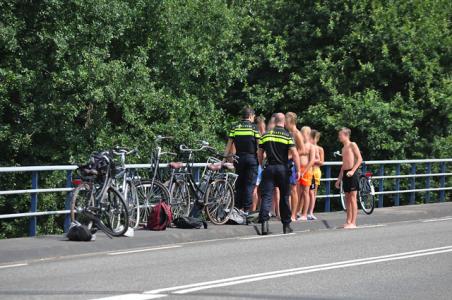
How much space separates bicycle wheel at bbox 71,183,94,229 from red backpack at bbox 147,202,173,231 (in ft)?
4.11

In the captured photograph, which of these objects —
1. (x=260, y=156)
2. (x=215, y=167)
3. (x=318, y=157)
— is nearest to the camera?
(x=215, y=167)

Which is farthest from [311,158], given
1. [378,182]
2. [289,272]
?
[378,182]

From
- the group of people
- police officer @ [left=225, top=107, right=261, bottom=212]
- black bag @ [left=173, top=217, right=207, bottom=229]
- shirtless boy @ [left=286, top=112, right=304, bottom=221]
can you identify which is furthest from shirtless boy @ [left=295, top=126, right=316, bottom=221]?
black bag @ [left=173, top=217, right=207, bottom=229]

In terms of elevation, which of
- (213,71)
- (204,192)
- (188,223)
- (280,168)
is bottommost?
(188,223)

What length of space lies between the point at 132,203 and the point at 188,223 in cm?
99

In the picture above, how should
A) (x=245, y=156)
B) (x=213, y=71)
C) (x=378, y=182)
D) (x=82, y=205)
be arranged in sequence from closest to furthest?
1. (x=82, y=205)
2. (x=245, y=156)
3. (x=378, y=182)
4. (x=213, y=71)

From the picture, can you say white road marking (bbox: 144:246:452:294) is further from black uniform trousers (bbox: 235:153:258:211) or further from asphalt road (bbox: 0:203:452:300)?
black uniform trousers (bbox: 235:153:258:211)

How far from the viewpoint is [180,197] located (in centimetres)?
1669

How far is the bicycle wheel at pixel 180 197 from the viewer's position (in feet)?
54.4

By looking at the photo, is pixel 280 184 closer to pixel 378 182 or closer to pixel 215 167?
pixel 215 167

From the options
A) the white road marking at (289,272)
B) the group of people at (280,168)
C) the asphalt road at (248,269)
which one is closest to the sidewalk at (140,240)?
the asphalt road at (248,269)

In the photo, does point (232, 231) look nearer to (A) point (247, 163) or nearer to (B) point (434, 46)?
(A) point (247, 163)

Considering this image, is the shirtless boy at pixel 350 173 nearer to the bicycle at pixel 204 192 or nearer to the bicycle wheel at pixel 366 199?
the bicycle at pixel 204 192

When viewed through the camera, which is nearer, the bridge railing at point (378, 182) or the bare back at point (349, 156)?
the bridge railing at point (378, 182)
